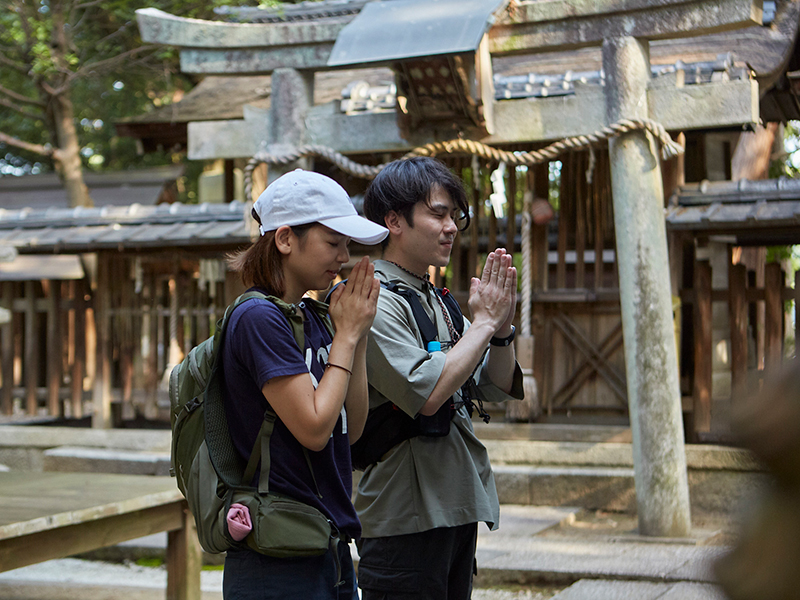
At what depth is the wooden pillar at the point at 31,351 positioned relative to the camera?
977 centimetres

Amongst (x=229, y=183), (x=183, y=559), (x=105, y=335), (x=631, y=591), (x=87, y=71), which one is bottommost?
(x=631, y=591)

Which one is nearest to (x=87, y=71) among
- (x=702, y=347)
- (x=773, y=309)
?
(x=702, y=347)

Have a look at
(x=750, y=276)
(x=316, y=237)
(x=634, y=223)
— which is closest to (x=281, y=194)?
(x=316, y=237)

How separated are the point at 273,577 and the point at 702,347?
6374 millimetres

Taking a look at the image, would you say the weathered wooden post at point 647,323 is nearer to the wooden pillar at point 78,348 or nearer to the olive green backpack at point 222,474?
the olive green backpack at point 222,474

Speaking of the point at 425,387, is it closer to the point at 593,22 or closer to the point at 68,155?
the point at 593,22

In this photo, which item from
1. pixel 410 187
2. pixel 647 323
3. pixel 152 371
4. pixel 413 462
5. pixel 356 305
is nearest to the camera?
pixel 356 305

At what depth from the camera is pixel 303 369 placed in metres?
1.97

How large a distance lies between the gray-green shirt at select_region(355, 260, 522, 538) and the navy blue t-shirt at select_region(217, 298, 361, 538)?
33 cm

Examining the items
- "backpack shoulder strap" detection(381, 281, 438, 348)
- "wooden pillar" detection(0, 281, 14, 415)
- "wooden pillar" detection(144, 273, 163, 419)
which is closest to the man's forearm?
"backpack shoulder strap" detection(381, 281, 438, 348)

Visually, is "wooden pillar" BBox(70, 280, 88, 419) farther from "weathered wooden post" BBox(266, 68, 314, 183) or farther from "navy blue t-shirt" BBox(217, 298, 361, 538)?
"navy blue t-shirt" BBox(217, 298, 361, 538)

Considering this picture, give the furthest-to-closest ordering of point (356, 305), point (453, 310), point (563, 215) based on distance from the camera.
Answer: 1. point (563, 215)
2. point (453, 310)
3. point (356, 305)

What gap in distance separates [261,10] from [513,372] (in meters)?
8.76

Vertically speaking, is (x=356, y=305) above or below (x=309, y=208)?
below
